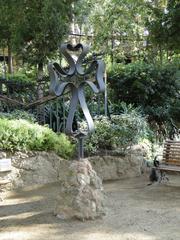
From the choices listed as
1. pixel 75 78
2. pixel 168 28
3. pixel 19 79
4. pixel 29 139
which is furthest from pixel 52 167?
pixel 19 79

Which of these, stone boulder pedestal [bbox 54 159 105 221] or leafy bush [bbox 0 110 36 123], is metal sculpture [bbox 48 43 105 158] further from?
leafy bush [bbox 0 110 36 123]

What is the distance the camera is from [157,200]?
19.7ft

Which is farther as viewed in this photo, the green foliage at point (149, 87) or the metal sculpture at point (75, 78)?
the green foliage at point (149, 87)

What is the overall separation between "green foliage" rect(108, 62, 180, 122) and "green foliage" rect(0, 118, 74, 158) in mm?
3518

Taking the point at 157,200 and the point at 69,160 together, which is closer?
the point at 157,200

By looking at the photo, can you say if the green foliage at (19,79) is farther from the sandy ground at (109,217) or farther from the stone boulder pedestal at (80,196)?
the stone boulder pedestal at (80,196)

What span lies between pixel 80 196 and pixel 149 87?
5.73 m

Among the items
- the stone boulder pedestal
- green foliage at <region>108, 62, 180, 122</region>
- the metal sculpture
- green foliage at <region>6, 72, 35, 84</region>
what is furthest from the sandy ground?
green foliage at <region>6, 72, 35, 84</region>

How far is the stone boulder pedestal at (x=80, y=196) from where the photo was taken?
5.03 metres

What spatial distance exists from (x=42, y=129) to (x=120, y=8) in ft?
34.9

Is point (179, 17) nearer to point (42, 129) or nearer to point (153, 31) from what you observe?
point (153, 31)

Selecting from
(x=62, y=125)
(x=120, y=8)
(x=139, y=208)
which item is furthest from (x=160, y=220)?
(x=120, y=8)

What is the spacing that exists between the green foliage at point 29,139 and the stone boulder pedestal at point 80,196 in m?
1.75

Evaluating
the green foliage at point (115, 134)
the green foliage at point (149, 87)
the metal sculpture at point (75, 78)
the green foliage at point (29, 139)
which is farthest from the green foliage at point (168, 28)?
the metal sculpture at point (75, 78)
